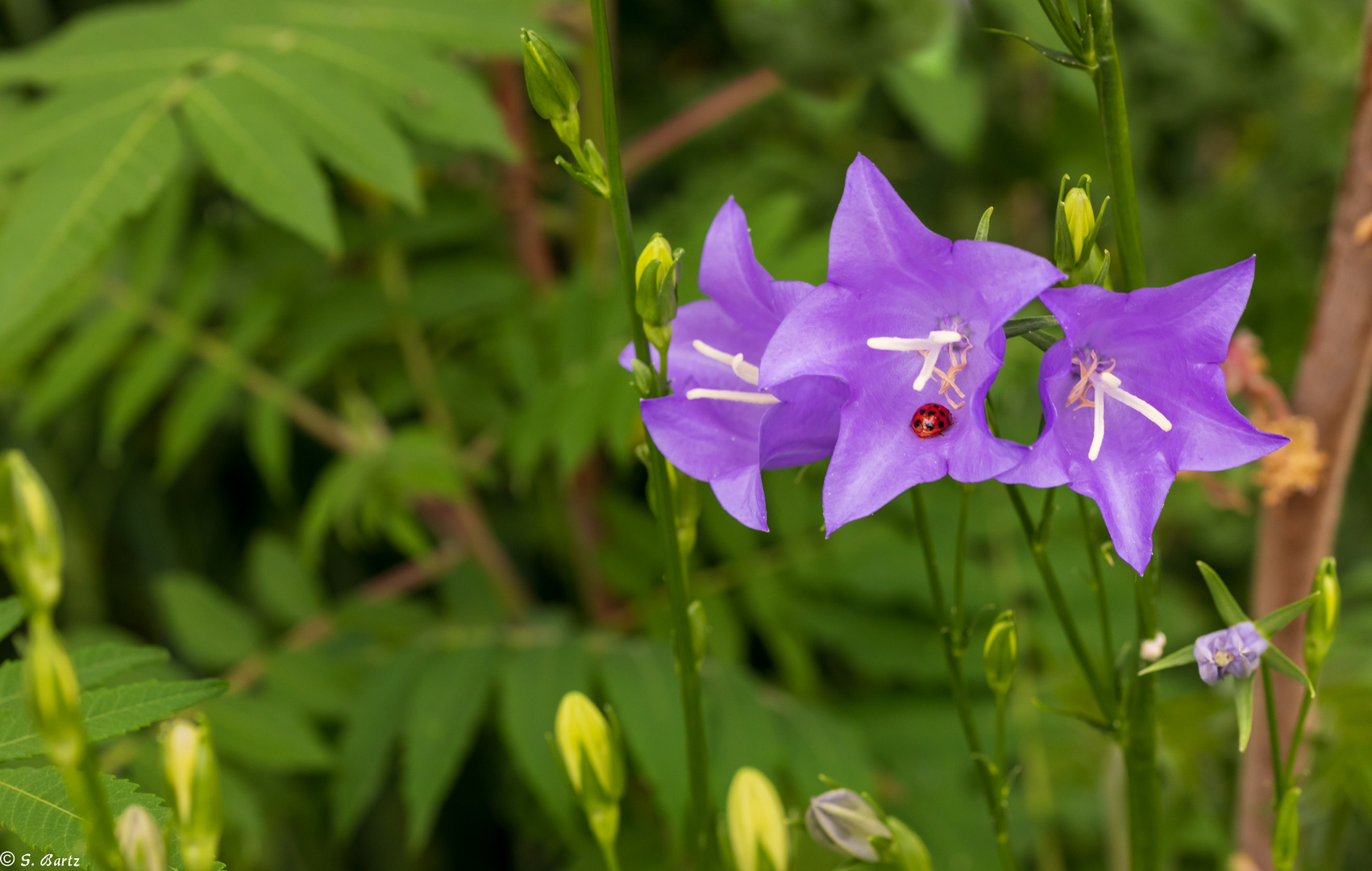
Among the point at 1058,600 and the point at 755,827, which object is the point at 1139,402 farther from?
the point at 755,827

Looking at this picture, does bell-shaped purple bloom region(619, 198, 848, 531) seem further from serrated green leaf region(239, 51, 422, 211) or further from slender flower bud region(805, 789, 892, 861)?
serrated green leaf region(239, 51, 422, 211)

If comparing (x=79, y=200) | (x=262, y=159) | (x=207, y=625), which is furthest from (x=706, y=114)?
(x=207, y=625)

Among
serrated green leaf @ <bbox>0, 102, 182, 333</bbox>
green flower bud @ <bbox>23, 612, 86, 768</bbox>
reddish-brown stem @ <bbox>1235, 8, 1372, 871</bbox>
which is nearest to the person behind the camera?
green flower bud @ <bbox>23, 612, 86, 768</bbox>

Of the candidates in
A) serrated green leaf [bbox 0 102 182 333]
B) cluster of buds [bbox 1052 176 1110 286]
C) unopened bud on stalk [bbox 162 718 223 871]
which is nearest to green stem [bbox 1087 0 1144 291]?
cluster of buds [bbox 1052 176 1110 286]

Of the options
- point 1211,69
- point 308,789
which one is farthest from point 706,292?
point 1211,69

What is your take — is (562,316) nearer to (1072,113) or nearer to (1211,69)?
(1072,113)
